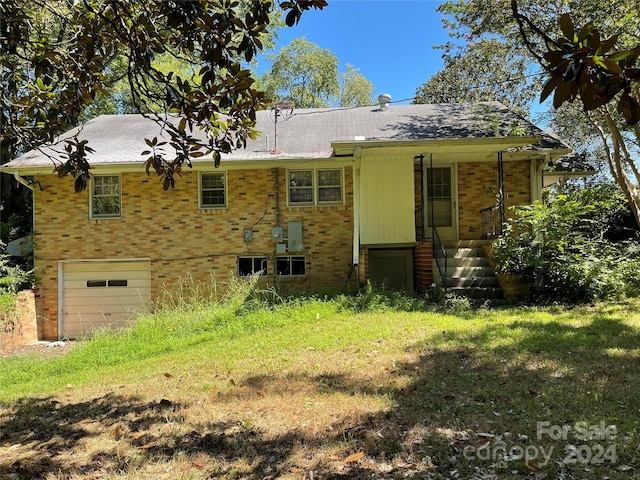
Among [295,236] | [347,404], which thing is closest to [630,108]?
[347,404]

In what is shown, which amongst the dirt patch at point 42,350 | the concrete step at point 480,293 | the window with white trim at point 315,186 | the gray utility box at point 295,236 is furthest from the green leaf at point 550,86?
the dirt patch at point 42,350

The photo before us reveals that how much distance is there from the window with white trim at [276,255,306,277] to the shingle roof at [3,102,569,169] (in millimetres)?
2629

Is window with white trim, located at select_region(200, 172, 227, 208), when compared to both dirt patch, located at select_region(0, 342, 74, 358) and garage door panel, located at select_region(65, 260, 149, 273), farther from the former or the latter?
dirt patch, located at select_region(0, 342, 74, 358)

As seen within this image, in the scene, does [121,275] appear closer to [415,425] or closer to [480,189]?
[480,189]

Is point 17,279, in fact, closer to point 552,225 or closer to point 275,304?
point 275,304

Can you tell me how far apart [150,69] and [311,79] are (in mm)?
26971

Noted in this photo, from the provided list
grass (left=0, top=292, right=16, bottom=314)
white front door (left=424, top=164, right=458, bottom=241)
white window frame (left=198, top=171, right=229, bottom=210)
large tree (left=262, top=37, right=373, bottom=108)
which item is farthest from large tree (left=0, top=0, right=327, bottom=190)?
large tree (left=262, top=37, right=373, bottom=108)

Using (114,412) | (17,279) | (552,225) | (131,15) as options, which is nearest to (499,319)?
(552,225)

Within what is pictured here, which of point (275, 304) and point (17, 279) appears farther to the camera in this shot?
point (17, 279)

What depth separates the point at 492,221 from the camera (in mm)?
10391

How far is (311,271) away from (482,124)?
6.02 m

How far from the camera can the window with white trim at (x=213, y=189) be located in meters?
11.2

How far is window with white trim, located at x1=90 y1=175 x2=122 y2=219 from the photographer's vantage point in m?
11.2

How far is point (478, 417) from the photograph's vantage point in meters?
3.39
